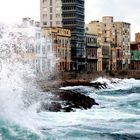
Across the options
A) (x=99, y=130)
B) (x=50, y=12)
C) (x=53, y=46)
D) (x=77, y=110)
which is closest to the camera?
(x=99, y=130)

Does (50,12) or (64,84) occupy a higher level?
(50,12)

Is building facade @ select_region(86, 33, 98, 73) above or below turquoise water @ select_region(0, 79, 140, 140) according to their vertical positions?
above

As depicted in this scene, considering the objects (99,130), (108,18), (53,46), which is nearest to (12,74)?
(99,130)

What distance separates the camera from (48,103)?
34.4 meters

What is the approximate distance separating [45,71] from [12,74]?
45471 millimetres

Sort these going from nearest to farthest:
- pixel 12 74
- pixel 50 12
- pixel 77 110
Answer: pixel 12 74
pixel 77 110
pixel 50 12

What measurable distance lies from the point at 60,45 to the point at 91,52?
17.6 m

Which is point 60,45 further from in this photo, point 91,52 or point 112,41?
point 112,41

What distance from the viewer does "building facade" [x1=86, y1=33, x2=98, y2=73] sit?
106m

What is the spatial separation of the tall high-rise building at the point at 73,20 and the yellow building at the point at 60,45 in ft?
6.99

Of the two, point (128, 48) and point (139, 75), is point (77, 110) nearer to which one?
point (139, 75)

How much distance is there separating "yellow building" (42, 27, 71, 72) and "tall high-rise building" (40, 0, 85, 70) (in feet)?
6.99

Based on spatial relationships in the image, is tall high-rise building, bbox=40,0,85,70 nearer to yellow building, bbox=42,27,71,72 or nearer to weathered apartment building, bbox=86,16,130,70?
yellow building, bbox=42,27,71,72

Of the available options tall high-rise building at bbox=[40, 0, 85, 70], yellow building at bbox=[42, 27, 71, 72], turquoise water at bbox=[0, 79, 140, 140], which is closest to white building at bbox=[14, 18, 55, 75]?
yellow building at bbox=[42, 27, 71, 72]
